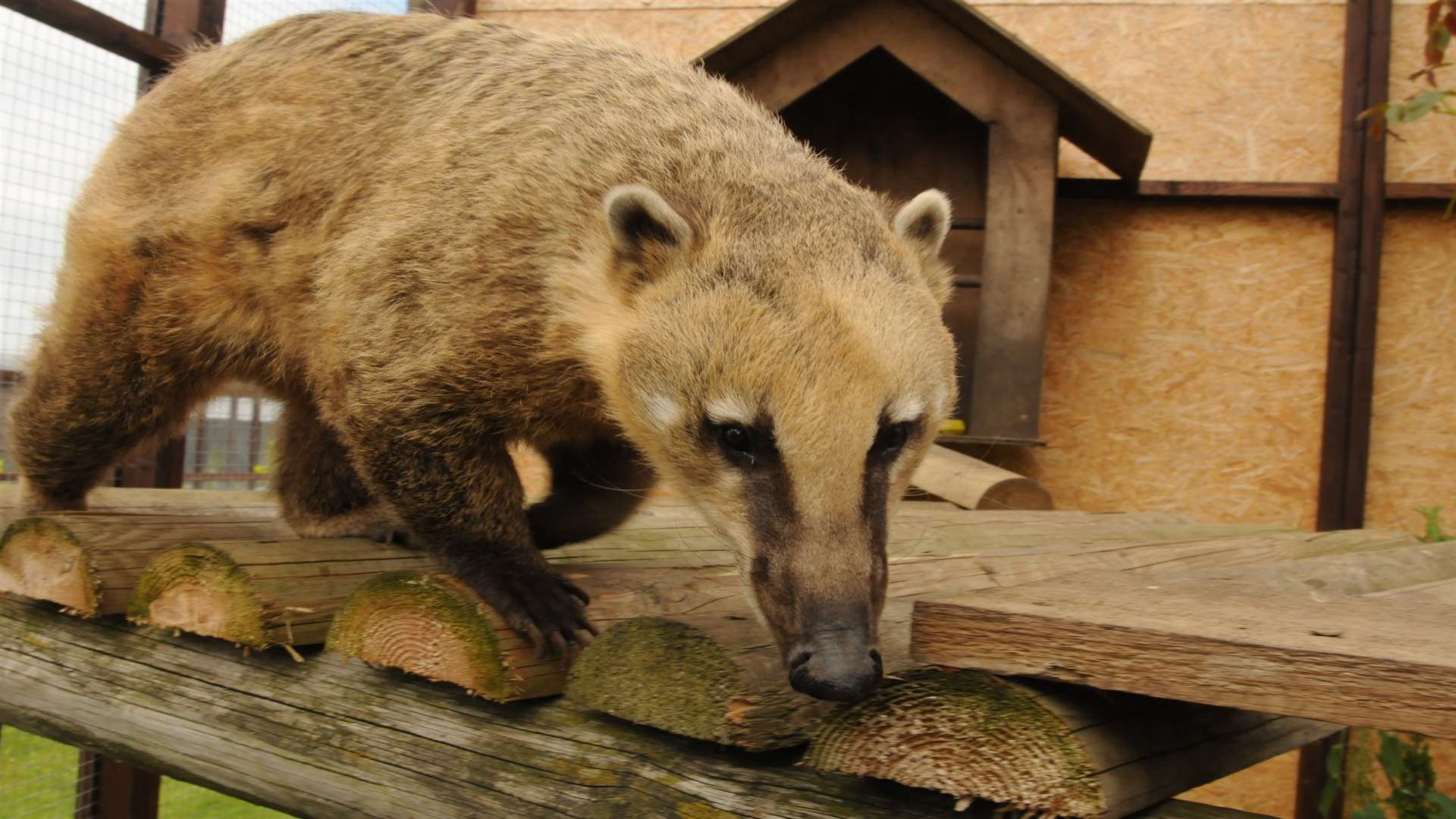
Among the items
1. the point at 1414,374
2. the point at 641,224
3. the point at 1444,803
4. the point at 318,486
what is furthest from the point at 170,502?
the point at 1414,374

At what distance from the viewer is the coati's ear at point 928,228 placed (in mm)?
2670

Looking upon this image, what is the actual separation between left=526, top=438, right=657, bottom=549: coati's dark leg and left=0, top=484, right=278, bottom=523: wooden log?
1.04 meters

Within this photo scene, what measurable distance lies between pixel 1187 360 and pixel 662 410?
4450 millimetres

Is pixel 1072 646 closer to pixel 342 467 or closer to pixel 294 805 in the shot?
pixel 294 805

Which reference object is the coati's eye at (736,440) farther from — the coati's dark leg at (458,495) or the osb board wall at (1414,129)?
the osb board wall at (1414,129)

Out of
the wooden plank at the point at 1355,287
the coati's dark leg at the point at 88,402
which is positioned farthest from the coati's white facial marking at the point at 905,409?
the wooden plank at the point at 1355,287

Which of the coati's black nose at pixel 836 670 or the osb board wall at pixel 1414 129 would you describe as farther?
the osb board wall at pixel 1414 129

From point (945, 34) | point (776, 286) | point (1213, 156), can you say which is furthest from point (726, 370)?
point (1213, 156)

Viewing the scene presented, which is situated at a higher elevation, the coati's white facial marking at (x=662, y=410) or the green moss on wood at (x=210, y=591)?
the coati's white facial marking at (x=662, y=410)

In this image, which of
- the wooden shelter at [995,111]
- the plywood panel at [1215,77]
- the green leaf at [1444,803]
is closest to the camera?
the green leaf at [1444,803]

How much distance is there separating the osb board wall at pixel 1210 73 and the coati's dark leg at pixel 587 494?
3841 millimetres

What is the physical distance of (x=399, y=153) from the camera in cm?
279

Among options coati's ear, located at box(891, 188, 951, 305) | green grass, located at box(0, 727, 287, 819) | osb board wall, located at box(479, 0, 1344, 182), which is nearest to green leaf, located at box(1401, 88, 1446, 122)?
osb board wall, located at box(479, 0, 1344, 182)

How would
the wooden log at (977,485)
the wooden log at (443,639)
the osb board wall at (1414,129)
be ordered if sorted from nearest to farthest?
the wooden log at (443,639), the wooden log at (977,485), the osb board wall at (1414,129)
